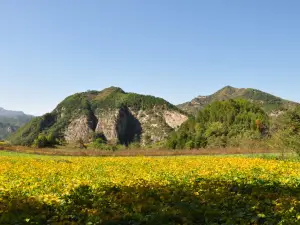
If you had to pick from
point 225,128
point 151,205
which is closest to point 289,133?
point 151,205

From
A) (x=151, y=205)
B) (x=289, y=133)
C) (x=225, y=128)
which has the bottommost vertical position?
(x=151, y=205)

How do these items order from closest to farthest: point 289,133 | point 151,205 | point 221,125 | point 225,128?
point 151,205
point 289,133
point 225,128
point 221,125

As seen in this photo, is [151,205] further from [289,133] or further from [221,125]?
[221,125]

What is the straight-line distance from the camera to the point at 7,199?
365 inches

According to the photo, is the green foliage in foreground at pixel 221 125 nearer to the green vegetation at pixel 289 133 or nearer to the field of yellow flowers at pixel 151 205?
the green vegetation at pixel 289 133

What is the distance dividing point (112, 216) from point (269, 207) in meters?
4.19

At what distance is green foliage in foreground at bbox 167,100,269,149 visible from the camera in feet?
319

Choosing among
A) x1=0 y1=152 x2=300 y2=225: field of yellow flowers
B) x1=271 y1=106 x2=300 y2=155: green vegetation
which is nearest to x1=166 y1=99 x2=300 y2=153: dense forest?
x1=271 y1=106 x2=300 y2=155: green vegetation

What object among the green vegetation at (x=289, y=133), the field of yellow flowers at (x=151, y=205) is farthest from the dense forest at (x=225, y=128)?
the field of yellow flowers at (x=151, y=205)

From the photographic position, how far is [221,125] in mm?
105562

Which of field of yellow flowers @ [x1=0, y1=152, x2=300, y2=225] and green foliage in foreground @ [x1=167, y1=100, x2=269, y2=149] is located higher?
green foliage in foreground @ [x1=167, y1=100, x2=269, y2=149]

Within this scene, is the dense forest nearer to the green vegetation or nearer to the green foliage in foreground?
the green foliage in foreground

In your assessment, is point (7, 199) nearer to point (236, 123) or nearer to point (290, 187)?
point (290, 187)

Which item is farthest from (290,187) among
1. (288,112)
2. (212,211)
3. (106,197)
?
(288,112)
